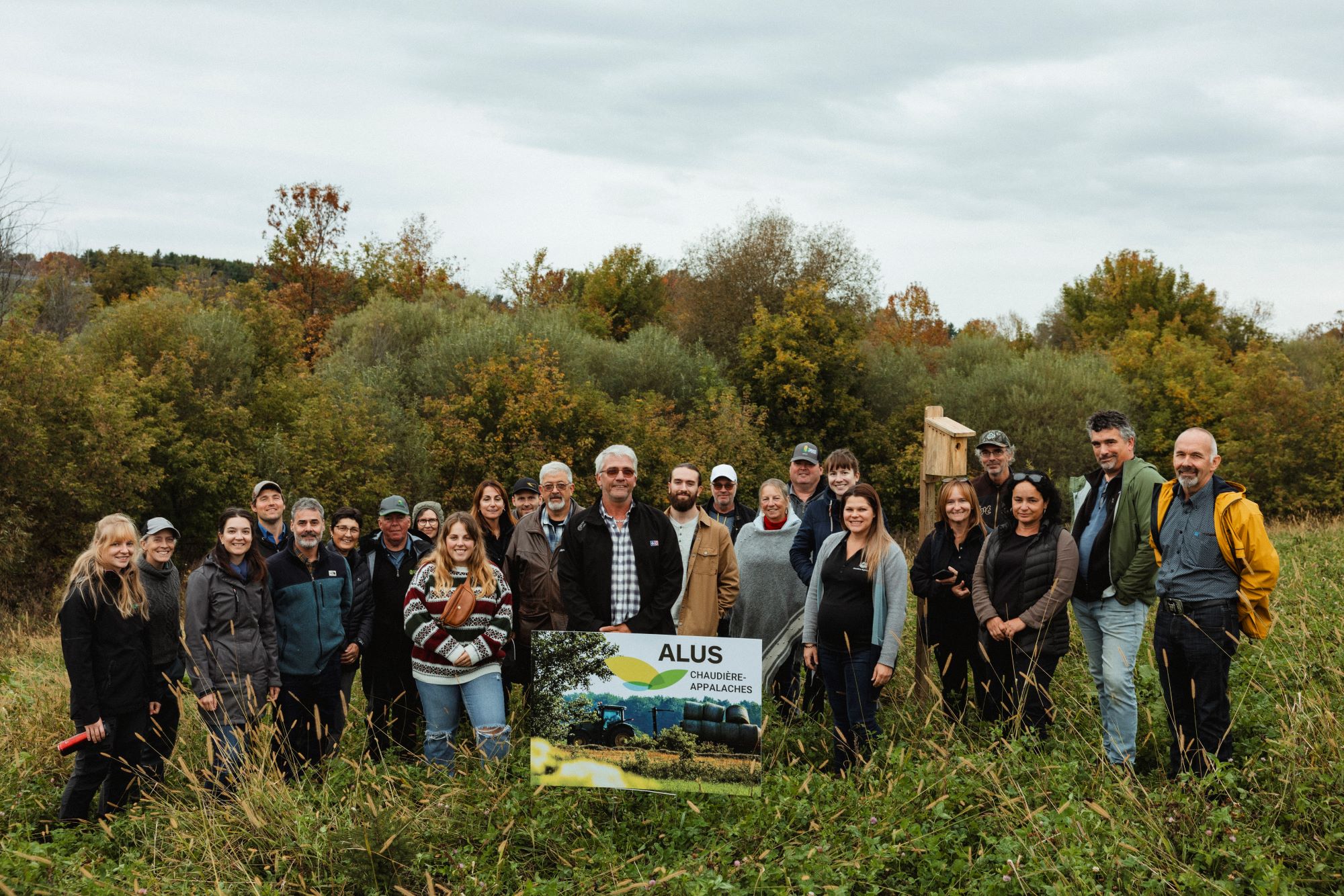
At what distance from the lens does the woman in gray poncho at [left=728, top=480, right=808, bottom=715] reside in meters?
6.58

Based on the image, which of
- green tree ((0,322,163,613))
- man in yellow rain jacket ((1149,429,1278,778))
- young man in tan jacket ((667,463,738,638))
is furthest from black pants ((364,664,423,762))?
green tree ((0,322,163,613))

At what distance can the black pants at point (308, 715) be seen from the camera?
581 centimetres

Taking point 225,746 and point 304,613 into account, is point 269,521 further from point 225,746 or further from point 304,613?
point 225,746

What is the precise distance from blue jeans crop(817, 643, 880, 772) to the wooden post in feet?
3.33

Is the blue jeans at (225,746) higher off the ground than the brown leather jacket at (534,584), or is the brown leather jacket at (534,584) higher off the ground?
the brown leather jacket at (534,584)

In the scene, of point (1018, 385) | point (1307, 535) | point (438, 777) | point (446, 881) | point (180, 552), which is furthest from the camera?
point (1018, 385)

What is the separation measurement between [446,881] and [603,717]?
0.98m

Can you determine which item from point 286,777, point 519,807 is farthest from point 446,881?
point 286,777

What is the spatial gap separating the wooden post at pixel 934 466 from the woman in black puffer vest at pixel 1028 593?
27.7 inches

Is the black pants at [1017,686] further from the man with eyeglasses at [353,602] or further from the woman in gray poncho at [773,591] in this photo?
the man with eyeglasses at [353,602]

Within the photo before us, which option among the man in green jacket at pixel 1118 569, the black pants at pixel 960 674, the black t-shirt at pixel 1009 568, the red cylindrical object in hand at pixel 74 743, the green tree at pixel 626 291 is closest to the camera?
A: the red cylindrical object in hand at pixel 74 743

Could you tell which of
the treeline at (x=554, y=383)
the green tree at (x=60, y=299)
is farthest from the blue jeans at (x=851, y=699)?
the green tree at (x=60, y=299)

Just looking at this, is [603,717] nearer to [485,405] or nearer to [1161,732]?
[1161,732]

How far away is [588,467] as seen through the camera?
27.5m
